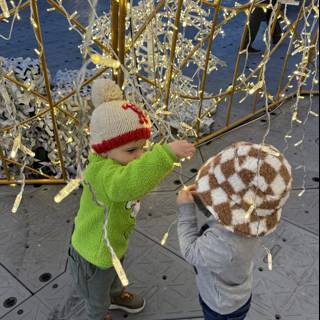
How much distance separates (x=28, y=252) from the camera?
161cm

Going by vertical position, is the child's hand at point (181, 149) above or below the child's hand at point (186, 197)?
above

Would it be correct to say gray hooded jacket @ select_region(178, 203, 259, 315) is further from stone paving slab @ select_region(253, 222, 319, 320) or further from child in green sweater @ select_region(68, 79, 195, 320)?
stone paving slab @ select_region(253, 222, 319, 320)

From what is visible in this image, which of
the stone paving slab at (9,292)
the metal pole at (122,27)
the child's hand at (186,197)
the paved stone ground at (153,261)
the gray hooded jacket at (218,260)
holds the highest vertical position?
the metal pole at (122,27)

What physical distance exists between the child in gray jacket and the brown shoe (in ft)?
1.27

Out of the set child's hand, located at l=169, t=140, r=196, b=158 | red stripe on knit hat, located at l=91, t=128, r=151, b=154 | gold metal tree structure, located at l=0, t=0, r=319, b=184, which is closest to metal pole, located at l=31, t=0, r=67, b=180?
gold metal tree structure, located at l=0, t=0, r=319, b=184

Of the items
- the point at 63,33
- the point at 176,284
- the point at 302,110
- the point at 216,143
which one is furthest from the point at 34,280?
the point at 63,33

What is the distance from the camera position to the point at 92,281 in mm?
1142

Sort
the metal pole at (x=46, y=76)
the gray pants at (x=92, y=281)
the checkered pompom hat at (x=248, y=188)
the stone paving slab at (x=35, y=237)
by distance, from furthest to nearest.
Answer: the stone paving slab at (x=35, y=237), the metal pole at (x=46, y=76), the gray pants at (x=92, y=281), the checkered pompom hat at (x=248, y=188)

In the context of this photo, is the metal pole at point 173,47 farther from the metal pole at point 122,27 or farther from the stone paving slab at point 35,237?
the stone paving slab at point 35,237

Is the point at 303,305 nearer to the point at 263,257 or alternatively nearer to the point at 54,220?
the point at 263,257

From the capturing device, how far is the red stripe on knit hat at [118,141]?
3.20ft

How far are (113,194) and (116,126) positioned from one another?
16 centimetres

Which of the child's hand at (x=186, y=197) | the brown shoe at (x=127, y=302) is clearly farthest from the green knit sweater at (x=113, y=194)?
the brown shoe at (x=127, y=302)

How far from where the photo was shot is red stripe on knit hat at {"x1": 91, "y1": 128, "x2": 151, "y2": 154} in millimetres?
974
